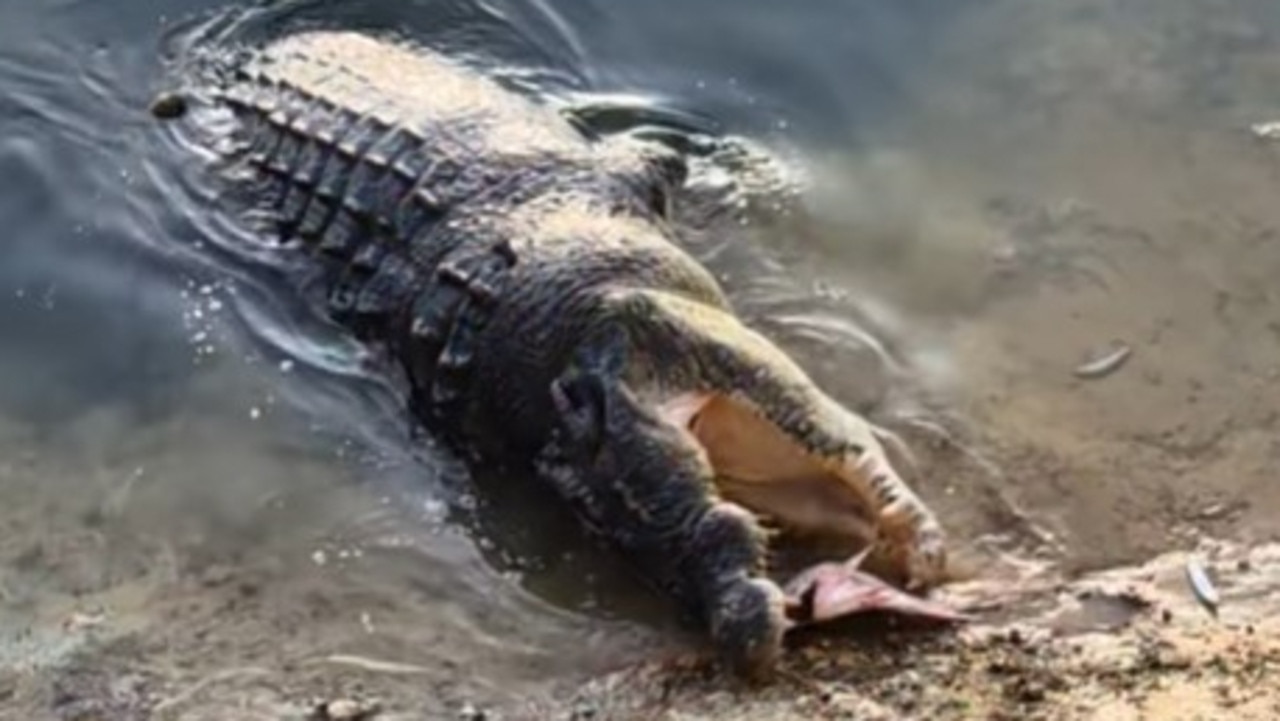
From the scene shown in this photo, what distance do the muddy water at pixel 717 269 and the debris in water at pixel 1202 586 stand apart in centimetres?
15

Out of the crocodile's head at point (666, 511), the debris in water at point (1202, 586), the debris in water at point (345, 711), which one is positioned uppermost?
the debris in water at point (1202, 586)

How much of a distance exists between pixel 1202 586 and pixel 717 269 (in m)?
1.81

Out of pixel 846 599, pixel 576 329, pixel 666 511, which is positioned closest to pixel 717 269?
pixel 576 329

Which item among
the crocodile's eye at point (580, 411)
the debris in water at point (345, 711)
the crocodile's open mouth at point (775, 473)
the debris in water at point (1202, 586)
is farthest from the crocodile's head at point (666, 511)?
the debris in water at point (1202, 586)

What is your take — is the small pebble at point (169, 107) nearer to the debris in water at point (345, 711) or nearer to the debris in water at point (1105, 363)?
the debris in water at point (345, 711)

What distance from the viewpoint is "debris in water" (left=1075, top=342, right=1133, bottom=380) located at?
5855 mm

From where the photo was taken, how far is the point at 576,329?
5516 millimetres

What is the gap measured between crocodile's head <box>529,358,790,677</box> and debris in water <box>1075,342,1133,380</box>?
47.0 inches

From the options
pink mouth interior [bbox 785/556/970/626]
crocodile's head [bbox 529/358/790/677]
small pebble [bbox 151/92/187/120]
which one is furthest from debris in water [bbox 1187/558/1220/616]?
small pebble [bbox 151/92/187/120]

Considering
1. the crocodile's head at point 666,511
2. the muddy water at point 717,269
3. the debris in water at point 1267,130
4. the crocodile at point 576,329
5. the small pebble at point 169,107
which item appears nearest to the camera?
the crocodile's head at point 666,511

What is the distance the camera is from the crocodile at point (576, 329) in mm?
5145

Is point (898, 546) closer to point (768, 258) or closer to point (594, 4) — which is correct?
point (768, 258)

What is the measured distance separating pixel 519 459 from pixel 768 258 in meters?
1.12

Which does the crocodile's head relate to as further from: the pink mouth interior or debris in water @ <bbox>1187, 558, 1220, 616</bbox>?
debris in water @ <bbox>1187, 558, 1220, 616</bbox>
